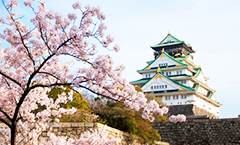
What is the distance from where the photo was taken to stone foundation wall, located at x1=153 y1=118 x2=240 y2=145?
68.7ft

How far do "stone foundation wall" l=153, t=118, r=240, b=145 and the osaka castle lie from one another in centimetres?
714

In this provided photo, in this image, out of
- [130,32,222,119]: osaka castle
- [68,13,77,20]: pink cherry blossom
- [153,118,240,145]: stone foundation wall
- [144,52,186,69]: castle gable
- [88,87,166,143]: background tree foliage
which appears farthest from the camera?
[144,52,186,69]: castle gable

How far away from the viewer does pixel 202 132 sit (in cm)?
2177

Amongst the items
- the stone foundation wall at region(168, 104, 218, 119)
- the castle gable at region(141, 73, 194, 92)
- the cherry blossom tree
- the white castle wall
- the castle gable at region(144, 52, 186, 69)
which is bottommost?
the cherry blossom tree

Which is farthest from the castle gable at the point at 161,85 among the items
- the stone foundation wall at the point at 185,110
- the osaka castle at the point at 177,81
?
the stone foundation wall at the point at 185,110

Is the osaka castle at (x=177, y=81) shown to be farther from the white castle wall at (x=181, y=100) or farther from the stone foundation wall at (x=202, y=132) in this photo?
the stone foundation wall at (x=202, y=132)

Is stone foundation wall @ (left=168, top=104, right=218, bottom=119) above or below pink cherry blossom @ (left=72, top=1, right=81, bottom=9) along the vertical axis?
above

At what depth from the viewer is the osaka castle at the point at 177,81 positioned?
32.5 metres

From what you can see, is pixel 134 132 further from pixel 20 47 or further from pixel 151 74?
pixel 151 74

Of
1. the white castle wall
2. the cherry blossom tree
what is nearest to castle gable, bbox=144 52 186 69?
the white castle wall

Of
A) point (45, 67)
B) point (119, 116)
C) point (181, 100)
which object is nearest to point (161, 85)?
point (181, 100)

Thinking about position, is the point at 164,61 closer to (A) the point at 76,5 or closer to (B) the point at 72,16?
(A) the point at 76,5

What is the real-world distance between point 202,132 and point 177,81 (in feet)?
42.5

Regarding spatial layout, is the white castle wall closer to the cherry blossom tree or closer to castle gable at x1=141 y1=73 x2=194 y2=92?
castle gable at x1=141 y1=73 x2=194 y2=92
